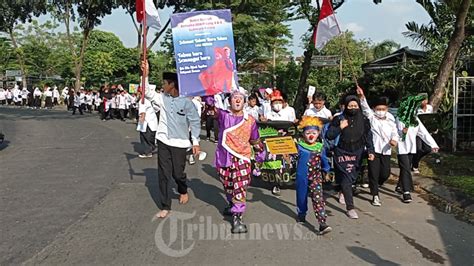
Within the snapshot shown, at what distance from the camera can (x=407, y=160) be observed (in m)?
7.93

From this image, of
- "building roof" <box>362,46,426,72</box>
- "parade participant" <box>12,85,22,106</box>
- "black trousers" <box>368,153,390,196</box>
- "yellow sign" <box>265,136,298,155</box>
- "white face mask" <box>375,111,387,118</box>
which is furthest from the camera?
"parade participant" <box>12,85,22,106</box>

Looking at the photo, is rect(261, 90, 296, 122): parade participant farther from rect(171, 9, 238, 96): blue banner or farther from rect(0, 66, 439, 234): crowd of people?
rect(171, 9, 238, 96): blue banner

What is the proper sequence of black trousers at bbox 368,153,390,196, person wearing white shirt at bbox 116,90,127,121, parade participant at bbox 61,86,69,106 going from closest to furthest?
black trousers at bbox 368,153,390,196 → person wearing white shirt at bbox 116,90,127,121 → parade participant at bbox 61,86,69,106

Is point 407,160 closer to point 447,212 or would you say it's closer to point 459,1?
point 447,212

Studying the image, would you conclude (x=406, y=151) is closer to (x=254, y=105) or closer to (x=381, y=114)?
(x=381, y=114)

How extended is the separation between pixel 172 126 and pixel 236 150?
1.10 meters

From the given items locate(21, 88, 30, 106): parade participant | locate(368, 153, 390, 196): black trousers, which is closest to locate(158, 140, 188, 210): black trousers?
locate(368, 153, 390, 196): black trousers

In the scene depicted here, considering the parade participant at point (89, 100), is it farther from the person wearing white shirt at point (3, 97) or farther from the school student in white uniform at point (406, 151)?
the school student in white uniform at point (406, 151)

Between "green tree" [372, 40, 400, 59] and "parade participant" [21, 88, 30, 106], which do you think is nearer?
"green tree" [372, 40, 400, 59]

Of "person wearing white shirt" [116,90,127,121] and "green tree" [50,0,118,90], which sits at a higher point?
"green tree" [50,0,118,90]

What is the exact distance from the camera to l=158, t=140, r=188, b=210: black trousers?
665 centimetres

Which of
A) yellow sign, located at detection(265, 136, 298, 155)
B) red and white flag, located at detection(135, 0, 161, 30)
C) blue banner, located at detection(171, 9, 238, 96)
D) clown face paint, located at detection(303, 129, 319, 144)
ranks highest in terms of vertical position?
red and white flag, located at detection(135, 0, 161, 30)

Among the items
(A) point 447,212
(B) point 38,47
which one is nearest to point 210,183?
(A) point 447,212

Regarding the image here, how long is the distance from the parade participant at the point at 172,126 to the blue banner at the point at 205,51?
254 millimetres
